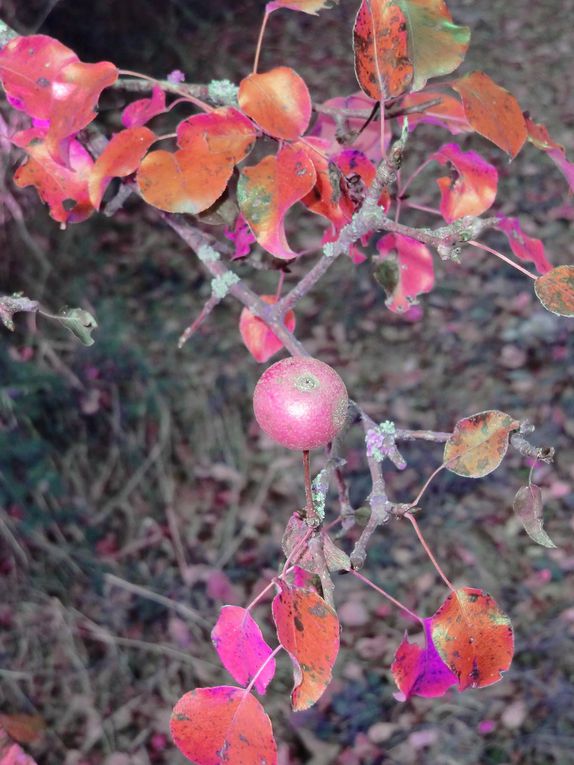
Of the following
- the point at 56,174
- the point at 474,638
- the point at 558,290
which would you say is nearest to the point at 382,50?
the point at 558,290

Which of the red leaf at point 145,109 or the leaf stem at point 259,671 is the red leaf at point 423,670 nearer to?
the leaf stem at point 259,671

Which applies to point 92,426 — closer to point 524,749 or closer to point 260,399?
point 524,749

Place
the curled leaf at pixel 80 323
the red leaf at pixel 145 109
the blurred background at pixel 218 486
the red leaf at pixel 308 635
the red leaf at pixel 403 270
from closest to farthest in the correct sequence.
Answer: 1. the red leaf at pixel 308 635
2. the curled leaf at pixel 80 323
3. the red leaf at pixel 145 109
4. the red leaf at pixel 403 270
5. the blurred background at pixel 218 486

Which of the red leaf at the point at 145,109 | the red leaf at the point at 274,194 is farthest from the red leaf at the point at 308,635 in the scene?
the red leaf at the point at 145,109

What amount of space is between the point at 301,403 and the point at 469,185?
35 centimetres

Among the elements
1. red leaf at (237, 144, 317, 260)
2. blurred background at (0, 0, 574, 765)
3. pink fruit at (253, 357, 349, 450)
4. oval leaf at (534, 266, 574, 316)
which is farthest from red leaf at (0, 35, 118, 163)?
blurred background at (0, 0, 574, 765)

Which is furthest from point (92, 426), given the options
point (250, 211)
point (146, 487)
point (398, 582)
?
point (250, 211)

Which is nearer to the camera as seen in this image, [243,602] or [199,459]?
[243,602]

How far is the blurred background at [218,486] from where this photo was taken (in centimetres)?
155

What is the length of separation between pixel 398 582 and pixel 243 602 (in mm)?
351

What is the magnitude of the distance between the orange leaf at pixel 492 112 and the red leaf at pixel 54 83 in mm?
298

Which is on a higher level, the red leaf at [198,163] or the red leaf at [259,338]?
the red leaf at [198,163]

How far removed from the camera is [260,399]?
567 mm

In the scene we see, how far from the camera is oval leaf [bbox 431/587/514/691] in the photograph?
1.89 feet
